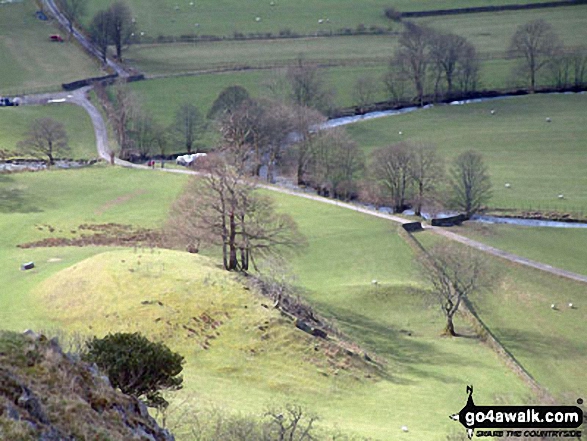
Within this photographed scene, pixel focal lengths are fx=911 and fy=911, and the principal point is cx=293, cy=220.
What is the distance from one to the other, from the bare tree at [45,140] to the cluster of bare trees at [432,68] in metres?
53.9

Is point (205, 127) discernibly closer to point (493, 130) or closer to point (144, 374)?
point (493, 130)

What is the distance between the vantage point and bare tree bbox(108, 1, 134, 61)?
158250 mm

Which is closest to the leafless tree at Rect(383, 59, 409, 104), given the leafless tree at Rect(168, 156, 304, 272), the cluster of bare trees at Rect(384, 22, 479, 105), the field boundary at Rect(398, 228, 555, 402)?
the cluster of bare trees at Rect(384, 22, 479, 105)

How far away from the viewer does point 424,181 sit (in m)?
104

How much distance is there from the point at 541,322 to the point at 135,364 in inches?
1599

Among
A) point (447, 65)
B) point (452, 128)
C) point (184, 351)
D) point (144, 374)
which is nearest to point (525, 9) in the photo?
point (447, 65)

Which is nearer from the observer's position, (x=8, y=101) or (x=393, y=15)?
(x=8, y=101)

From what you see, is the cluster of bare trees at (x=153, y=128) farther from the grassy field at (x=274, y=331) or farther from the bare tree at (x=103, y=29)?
the grassy field at (x=274, y=331)

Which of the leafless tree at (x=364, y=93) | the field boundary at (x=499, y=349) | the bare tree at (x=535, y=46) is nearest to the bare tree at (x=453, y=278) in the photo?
the field boundary at (x=499, y=349)

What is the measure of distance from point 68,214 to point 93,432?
68.4m

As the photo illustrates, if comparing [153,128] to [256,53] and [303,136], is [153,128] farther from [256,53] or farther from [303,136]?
[256,53]

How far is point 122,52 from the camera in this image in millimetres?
165875

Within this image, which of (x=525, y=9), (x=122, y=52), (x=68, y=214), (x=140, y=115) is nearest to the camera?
(x=68, y=214)

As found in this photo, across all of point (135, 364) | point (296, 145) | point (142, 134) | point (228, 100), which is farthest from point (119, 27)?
point (135, 364)
